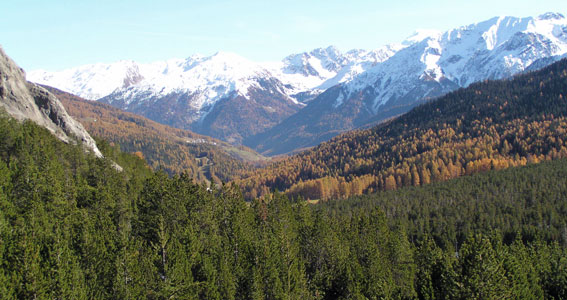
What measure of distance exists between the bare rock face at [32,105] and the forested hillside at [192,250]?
1169 cm

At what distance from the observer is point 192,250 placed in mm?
53250

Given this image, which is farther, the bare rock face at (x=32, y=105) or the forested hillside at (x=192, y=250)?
the bare rock face at (x=32, y=105)

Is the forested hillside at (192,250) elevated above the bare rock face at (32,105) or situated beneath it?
situated beneath

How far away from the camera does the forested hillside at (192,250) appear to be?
37.2 metres

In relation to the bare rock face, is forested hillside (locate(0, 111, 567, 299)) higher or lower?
lower

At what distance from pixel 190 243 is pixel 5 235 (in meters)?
21.8

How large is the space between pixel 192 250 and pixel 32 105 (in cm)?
6883

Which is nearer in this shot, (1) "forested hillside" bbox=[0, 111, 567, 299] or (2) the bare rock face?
(1) "forested hillside" bbox=[0, 111, 567, 299]

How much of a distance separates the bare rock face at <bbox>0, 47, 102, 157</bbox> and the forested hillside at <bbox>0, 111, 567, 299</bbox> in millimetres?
11693

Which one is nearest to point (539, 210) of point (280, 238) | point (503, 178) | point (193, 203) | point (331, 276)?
point (503, 178)

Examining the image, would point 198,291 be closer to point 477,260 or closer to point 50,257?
point 50,257

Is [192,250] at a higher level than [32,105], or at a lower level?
lower

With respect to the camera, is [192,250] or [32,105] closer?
[192,250]

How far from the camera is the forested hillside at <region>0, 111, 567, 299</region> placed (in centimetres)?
3722
